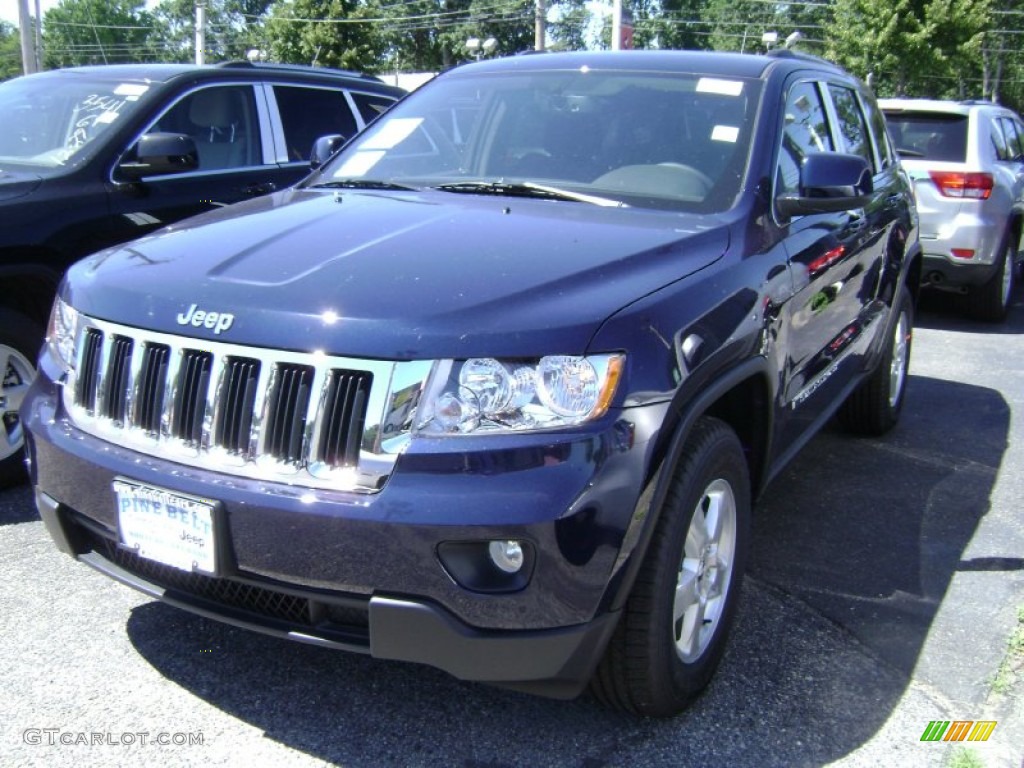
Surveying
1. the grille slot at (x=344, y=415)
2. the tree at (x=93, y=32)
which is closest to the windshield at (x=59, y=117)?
the grille slot at (x=344, y=415)

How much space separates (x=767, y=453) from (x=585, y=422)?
1.22 metres

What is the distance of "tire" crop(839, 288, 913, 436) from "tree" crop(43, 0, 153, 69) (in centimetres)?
8346

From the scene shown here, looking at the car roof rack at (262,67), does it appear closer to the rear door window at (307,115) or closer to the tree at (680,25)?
the rear door window at (307,115)

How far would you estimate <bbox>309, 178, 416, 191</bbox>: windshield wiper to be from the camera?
3.70m

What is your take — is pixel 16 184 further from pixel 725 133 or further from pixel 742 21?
pixel 742 21

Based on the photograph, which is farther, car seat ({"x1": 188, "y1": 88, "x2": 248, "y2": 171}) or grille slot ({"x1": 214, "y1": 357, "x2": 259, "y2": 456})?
car seat ({"x1": 188, "y1": 88, "x2": 248, "y2": 171})

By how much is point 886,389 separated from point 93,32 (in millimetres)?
87358

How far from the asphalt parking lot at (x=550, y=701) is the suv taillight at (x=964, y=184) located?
473 centimetres

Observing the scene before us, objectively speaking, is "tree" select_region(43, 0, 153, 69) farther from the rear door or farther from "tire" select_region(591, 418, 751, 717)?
"tire" select_region(591, 418, 751, 717)

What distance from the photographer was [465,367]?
2.35 metres

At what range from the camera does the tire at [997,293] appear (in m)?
8.62

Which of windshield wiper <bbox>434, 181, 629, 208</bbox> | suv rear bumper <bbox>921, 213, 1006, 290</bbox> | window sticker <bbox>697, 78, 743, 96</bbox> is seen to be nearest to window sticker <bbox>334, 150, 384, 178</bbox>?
windshield wiper <bbox>434, 181, 629, 208</bbox>

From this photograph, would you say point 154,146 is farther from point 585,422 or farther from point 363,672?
point 585,422

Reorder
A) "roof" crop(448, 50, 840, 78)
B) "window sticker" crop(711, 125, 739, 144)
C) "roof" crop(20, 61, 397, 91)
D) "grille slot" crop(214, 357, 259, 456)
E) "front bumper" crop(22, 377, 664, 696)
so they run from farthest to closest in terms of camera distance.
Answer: "roof" crop(20, 61, 397, 91) < "roof" crop(448, 50, 840, 78) < "window sticker" crop(711, 125, 739, 144) < "grille slot" crop(214, 357, 259, 456) < "front bumper" crop(22, 377, 664, 696)
